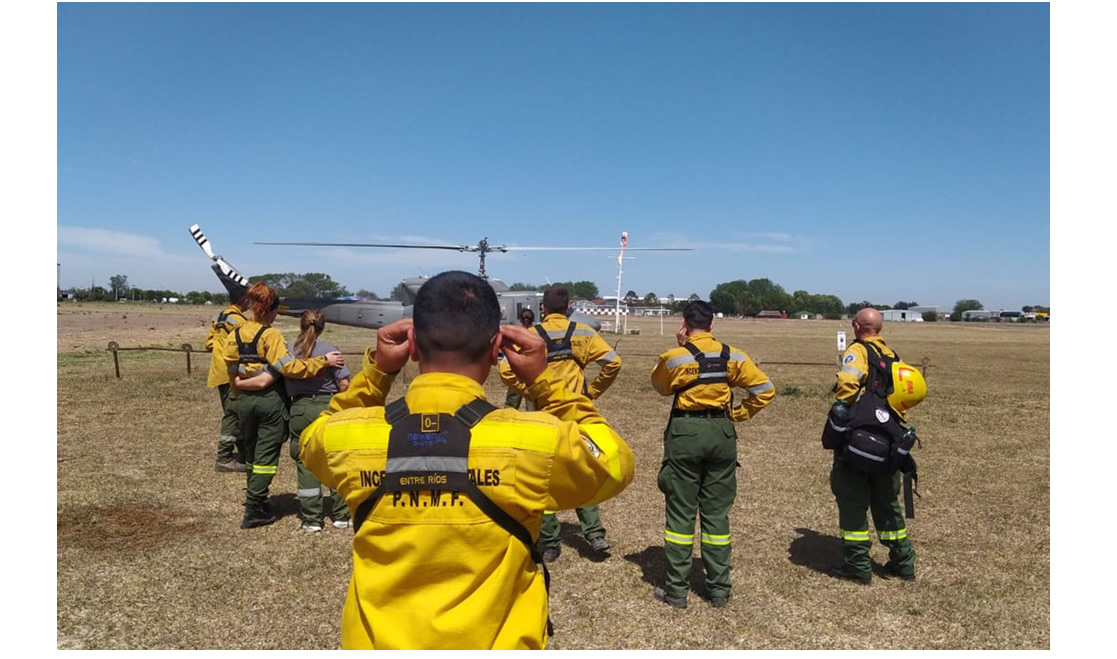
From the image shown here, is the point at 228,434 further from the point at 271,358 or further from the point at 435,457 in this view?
the point at 435,457

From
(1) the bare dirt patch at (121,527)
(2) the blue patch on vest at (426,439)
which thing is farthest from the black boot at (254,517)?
(2) the blue patch on vest at (426,439)

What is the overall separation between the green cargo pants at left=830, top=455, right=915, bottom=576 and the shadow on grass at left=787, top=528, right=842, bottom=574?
1.31 feet

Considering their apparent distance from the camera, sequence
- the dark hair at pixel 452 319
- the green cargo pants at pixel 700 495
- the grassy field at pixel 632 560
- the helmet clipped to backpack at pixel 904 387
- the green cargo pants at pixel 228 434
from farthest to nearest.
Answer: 1. the green cargo pants at pixel 228 434
2. the helmet clipped to backpack at pixel 904 387
3. the green cargo pants at pixel 700 495
4. the grassy field at pixel 632 560
5. the dark hair at pixel 452 319

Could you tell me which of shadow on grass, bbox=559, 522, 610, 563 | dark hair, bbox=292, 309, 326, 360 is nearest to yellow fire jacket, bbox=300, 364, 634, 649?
shadow on grass, bbox=559, 522, 610, 563

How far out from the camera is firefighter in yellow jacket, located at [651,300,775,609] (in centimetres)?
485

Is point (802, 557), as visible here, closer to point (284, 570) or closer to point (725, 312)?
point (284, 570)

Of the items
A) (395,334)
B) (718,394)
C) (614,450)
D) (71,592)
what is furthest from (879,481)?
(71,592)

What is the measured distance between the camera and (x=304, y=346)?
6219 mm

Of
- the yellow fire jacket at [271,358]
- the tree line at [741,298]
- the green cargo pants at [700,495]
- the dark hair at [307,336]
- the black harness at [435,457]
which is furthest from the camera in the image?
the tree line at [741,298]

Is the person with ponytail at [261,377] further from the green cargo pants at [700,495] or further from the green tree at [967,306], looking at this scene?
the green tree at [967,306]

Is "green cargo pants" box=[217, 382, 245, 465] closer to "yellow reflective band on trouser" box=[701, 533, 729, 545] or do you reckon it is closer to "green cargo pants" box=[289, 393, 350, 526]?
"green cargo pants" box=[289, 393, 350, 526]

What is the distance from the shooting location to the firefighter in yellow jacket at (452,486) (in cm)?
173

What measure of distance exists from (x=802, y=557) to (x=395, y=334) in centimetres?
505

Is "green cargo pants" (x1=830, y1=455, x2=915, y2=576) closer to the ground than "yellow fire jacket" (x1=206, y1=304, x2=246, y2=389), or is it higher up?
closer to the ground
